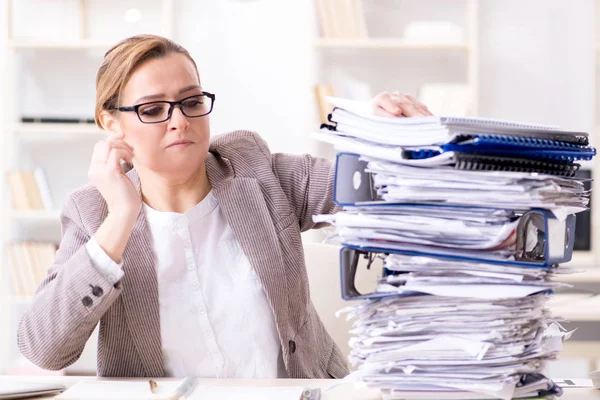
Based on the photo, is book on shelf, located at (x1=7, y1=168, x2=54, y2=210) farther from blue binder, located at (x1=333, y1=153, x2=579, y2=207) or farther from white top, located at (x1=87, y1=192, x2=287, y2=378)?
blue binder, located at (x1=333, y1=153, x2=579, y2=207)

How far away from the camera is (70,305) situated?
1332mm

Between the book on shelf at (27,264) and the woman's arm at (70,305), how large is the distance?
2676mm

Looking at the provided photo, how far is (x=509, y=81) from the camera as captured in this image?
417 centimetres

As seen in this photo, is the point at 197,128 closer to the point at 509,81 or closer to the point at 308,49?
the point at 308,49

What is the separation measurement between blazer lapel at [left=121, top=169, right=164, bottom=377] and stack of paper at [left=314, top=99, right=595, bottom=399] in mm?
552

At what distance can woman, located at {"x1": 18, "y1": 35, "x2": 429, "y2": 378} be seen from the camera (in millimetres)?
1457

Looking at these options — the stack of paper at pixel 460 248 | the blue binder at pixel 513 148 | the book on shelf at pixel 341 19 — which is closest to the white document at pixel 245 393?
the stack of paper at pixel 460 248

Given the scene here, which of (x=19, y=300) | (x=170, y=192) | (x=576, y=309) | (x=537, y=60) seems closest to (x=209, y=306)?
(x=170, y=192)

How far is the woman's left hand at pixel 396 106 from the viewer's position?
111 cm

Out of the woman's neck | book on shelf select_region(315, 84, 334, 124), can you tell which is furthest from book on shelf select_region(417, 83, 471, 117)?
the woman's neck

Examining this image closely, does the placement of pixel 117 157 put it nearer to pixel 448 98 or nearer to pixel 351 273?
pixel 351 273

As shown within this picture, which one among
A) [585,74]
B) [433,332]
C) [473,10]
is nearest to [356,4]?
[473,10]

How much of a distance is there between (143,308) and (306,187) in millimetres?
441

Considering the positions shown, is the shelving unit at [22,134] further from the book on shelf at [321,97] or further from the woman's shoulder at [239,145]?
the woman's shoulder at [239,145]
